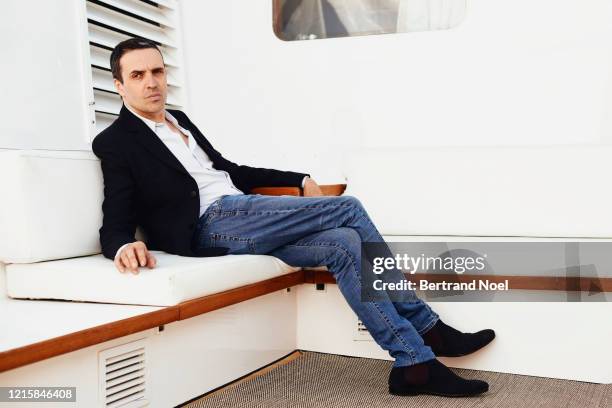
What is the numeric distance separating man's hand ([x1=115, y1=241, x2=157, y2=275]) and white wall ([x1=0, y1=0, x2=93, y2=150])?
0.99m

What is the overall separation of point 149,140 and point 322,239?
65cm

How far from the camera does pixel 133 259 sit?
190 centimetres

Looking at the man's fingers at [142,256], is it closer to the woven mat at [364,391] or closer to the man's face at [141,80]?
the woven mat at [364,391]

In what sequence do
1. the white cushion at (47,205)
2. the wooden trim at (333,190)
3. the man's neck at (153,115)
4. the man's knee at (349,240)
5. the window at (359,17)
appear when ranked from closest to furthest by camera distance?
the white cushion at (47,205) < the man's knee at (349,240) < the man's neck at (153,115) < the wooden trim at (333,190) < the window at (359,17)

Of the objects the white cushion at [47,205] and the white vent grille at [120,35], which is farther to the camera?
the white vent grille at [120,35]

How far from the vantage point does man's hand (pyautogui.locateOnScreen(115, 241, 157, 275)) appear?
75.0 inches

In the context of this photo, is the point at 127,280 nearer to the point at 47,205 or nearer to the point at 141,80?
the point at 47,205

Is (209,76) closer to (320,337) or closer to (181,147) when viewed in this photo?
(181,147)

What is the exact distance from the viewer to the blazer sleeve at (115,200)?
208 centimetres

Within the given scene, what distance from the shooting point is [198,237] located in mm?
2312

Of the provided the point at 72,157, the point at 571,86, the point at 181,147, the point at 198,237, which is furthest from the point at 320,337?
the point at 571,86

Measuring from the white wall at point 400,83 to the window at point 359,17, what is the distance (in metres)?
Answer: 0.05

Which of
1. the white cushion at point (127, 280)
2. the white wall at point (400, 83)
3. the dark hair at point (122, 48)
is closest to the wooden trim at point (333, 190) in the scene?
the white wall at point (400, 83)

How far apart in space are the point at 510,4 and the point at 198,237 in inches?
74.0
